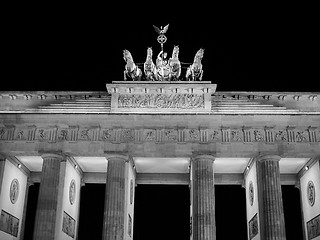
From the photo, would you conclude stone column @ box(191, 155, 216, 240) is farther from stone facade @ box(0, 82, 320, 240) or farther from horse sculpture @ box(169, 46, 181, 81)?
horse sculpture @ box(169, 46, 181, 81)

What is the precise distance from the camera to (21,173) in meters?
32.5

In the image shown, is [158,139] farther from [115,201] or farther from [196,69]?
[196,69]

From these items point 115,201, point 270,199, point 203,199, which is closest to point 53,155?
point 115,201

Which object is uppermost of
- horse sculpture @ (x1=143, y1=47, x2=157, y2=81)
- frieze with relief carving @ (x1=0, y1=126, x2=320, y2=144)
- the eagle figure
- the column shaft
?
the eagle figure

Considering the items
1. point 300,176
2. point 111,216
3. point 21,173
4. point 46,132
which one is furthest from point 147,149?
point 300,176

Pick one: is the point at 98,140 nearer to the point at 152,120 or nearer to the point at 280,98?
the point at 152,120

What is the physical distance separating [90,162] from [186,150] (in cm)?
802

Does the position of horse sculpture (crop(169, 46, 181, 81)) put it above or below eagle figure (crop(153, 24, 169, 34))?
below

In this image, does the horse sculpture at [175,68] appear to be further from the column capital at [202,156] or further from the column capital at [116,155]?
the column capital at [116,155]

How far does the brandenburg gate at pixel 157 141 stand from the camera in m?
27.0

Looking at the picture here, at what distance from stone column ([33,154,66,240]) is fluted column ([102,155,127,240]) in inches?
130

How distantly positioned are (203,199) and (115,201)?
560 cm

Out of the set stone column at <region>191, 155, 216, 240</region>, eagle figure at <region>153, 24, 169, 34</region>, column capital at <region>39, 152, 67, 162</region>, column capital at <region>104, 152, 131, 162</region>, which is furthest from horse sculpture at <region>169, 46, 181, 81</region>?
column capital at <region>39, 152, 67, 162</region>

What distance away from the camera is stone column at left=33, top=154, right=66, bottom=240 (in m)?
26.2
